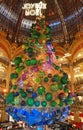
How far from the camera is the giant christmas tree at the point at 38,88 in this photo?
4.56 meters

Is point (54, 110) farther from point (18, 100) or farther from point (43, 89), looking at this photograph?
point (18, 100)

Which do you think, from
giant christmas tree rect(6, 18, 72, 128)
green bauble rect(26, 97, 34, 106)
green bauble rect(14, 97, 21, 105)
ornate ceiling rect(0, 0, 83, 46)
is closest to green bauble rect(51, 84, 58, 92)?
giant christmas tree rect(6, 18, 72, 128)

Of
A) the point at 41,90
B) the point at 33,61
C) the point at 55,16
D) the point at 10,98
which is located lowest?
the point at 10,98

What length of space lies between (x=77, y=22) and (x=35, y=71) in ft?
65.3

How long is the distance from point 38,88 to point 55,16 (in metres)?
21.5

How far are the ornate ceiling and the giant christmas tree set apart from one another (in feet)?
59.6

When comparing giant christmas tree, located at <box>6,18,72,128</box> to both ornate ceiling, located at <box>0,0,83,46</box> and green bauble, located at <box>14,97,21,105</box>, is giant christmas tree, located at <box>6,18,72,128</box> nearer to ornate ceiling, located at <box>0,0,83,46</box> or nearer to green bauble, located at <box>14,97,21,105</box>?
green bauble, located at <box>14,97,21,105</box>

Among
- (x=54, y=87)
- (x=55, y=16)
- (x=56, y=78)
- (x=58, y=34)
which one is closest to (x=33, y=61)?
(x=56, y=78)

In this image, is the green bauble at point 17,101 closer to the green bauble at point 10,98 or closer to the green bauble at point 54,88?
the green bauble at point 10,98

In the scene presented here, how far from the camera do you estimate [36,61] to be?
4977 millimetres

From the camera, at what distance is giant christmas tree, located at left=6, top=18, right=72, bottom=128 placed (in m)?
4.56

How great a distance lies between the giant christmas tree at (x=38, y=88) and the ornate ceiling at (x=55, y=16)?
18.2 metres

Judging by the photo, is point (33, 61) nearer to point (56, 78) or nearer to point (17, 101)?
point (56, 78)

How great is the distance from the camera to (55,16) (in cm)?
2469
